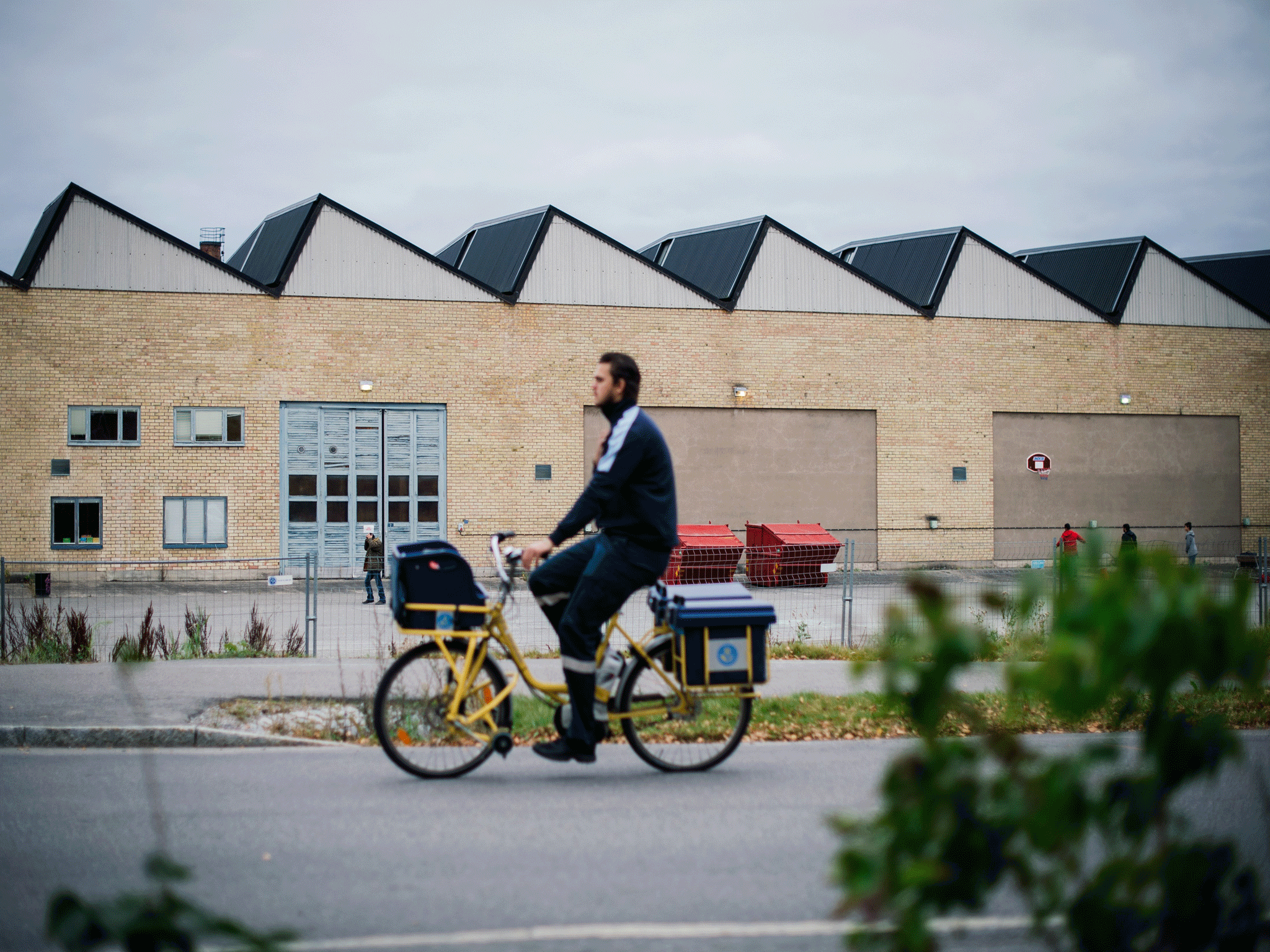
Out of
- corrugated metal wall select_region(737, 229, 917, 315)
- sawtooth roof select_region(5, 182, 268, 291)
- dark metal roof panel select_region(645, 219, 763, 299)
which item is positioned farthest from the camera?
dark metal roof panel select_region(645, 219, 763, 299)

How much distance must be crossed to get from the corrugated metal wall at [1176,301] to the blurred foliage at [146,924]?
3251 centimetres

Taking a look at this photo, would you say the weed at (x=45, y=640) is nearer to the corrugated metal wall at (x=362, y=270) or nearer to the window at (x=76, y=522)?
the window at (x=76, y=522)

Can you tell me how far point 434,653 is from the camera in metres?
6.11

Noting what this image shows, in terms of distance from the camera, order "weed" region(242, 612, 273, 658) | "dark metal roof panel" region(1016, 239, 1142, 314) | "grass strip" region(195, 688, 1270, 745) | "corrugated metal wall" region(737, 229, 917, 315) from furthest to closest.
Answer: "dark metal roof panel" region(1016, 239, 1142, 314), "corrugated metal wall" region(737, 229, 917, 315), "weed" region(242, 612, 273, 658), "grass strip" region(195, 688, 1270, 745)

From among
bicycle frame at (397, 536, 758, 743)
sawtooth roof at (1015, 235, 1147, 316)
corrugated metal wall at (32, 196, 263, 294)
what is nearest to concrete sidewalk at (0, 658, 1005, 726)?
bicycle frame at (397, 536, 758, 743)

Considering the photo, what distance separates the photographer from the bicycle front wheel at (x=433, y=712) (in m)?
6.05

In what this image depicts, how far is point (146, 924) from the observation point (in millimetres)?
1785

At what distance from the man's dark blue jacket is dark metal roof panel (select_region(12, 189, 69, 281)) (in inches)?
918

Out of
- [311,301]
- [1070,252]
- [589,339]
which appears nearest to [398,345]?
[311,301]

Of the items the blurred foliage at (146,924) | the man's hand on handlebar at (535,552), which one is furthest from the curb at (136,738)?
the blurred foliage at (146,924)

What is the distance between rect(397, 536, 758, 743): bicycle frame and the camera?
605cm

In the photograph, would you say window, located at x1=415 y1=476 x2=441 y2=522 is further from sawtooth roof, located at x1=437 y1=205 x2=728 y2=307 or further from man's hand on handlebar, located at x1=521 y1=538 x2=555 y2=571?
man's hand on handlebar, located at x1=521 y1=538 x2=555 y2=571

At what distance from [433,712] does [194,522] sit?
840 inches

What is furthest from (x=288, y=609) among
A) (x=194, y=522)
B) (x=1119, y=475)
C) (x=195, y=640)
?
(x=1119, y=475)
